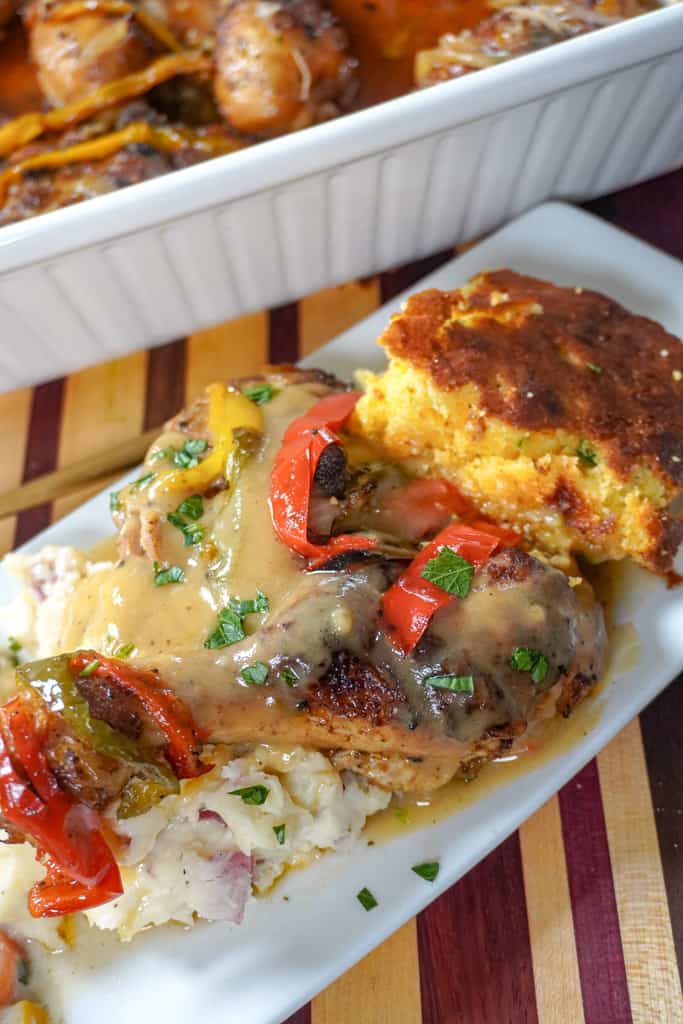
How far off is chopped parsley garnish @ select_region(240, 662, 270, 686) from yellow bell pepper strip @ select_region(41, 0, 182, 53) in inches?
108

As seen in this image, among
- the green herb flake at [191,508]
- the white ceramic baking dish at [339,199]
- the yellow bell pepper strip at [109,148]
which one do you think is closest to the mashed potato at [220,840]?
the green herb flake at [191,508]

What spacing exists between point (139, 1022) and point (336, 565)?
1390 mm

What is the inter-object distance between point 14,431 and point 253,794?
2046 mm

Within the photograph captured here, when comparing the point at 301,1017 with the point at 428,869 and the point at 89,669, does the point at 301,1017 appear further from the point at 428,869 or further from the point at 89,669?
the point at 89,669

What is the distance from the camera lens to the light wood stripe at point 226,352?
4113 millimetres

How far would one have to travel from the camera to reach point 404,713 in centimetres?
268

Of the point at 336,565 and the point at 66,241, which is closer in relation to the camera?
the point at 336,565

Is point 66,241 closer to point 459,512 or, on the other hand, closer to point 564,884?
point 459,512

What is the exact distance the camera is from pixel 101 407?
13.4 feet

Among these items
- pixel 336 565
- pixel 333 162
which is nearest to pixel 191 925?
pixel 336 565

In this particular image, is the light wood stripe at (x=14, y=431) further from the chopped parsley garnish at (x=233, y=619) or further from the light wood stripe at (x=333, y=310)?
the chopped parsley garnish at (x=233, y=619)

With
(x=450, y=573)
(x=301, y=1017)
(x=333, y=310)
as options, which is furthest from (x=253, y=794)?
(x=333, y=310)

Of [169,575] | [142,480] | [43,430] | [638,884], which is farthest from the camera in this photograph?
[43,430]

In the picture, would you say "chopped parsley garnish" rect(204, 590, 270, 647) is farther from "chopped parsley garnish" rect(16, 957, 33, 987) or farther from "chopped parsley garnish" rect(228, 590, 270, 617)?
"chopped parsley garnish" rect(16, 957, 33, 987)
